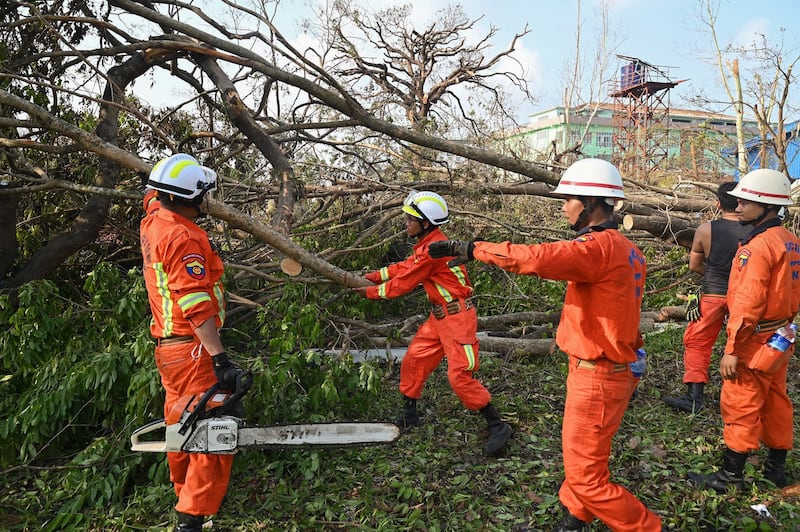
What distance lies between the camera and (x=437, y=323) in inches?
146

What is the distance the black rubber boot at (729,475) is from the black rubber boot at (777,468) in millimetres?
223

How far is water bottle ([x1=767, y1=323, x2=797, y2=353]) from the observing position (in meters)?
2.97

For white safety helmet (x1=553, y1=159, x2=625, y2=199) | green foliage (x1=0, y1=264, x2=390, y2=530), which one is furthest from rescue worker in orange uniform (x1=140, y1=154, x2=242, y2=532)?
white safety helmet (x1=553, y1=159, x2=625, y2=199)

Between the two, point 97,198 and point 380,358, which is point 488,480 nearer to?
point 380,358

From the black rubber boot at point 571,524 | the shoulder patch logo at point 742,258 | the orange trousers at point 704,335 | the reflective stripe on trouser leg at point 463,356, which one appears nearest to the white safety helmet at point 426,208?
the reflective stripe on trouser leg at point 463,356

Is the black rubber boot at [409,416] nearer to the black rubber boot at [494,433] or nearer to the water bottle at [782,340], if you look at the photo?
the black rubber boot at [494,433]

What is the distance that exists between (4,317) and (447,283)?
3.31m

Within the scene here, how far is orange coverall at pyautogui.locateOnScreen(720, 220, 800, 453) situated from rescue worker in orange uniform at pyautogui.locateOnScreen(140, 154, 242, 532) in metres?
2.87

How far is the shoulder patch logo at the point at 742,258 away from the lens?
3002mm

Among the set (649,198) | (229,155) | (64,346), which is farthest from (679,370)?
(64,346)

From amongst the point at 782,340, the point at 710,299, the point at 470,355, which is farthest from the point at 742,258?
the point at 470,355

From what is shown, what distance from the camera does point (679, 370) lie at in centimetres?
498

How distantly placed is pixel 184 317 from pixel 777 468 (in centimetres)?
363

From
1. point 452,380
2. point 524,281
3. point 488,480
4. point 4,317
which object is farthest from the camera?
point 524,281
